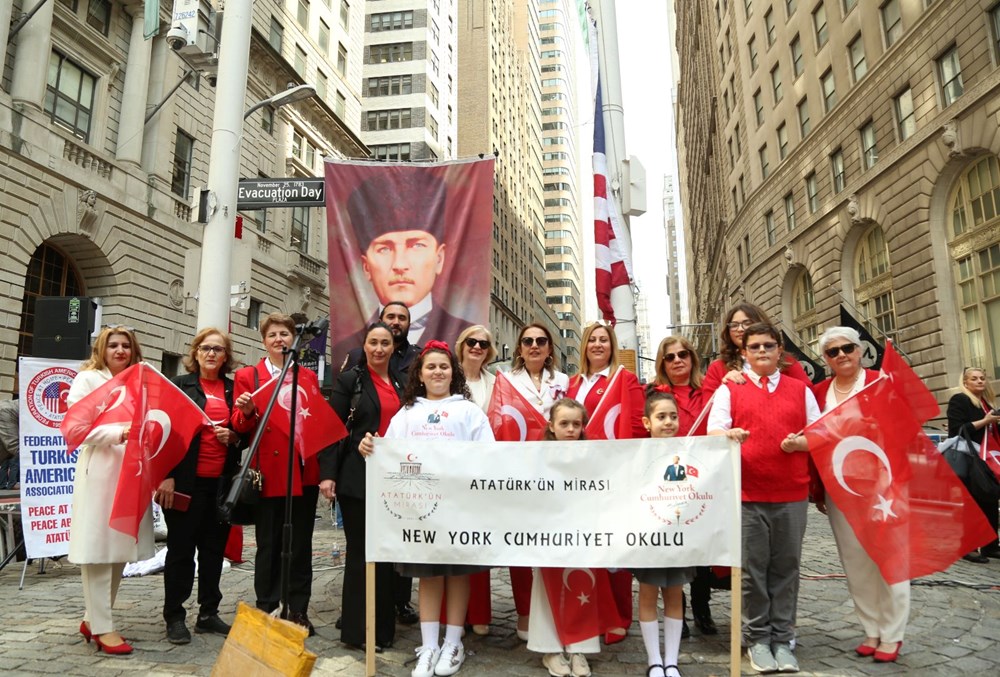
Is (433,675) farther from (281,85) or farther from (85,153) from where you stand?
(281,85)

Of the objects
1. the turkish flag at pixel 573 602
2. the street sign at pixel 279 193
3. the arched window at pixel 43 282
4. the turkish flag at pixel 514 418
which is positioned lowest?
the turkish flag at pixel 573 602

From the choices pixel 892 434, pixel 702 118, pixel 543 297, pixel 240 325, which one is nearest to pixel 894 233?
pixel 892 434

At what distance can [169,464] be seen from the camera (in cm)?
470

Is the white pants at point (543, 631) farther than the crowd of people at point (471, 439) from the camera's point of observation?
No

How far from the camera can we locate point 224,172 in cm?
816

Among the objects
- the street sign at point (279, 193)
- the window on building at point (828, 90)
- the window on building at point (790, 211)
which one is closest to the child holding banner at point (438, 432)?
the street sign at point (279, 193)

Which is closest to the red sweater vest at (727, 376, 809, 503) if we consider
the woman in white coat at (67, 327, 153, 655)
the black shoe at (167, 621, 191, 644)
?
the black shoe at (167, 621, 191, 644)

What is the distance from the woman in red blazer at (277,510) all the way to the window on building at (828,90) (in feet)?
99.6

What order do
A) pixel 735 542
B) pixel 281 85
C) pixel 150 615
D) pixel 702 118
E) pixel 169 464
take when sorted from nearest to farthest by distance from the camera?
1. pixel 735 542
2. pixel 169 464
3. pixel 150 615
4. pixel 281 85
5. pixel 702 118

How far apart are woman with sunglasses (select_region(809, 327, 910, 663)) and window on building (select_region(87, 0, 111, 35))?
2355cm

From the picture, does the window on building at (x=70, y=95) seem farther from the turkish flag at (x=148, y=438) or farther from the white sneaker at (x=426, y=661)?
the white sneaker at (x=426, y=661)

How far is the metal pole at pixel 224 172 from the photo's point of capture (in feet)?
25.7

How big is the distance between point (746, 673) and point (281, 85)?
32.4m

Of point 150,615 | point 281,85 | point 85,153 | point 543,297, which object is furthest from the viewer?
point 543,297
